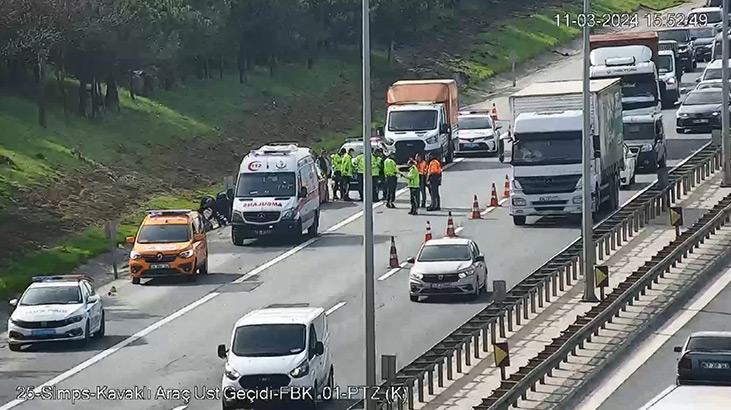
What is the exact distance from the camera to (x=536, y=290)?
35.0 metres

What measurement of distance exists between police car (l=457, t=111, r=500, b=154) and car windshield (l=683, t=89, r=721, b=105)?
23.1 feet

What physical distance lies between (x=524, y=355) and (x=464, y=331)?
1336 mm

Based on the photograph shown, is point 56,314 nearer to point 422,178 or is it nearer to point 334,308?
point 334,308

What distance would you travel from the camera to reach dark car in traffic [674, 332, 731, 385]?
26766 mm

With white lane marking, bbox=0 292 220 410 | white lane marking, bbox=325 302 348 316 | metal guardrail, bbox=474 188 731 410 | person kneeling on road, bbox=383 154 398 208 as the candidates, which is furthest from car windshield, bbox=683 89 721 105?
white lane marking, bbox=325 302 348 316

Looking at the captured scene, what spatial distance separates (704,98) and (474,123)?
826 cm

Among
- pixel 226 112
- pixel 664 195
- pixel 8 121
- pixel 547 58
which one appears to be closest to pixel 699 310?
pixel 664 195

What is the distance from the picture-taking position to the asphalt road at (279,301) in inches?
1264

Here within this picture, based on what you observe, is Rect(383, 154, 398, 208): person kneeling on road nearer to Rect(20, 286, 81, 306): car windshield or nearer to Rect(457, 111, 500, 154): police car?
Rect(457, 111, 500, 154): police car

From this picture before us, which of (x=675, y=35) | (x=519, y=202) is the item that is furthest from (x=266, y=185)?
(x=675, y=35)

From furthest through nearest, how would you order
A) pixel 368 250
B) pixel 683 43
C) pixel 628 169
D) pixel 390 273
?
pixel 683 43 → pixel 628 169 → pixel 390 273 → pixel 368 250

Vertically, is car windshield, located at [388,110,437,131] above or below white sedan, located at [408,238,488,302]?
above

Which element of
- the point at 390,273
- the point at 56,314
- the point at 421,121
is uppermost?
the point at 421,121

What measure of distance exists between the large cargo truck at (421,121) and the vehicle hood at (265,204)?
12844 millimetres
